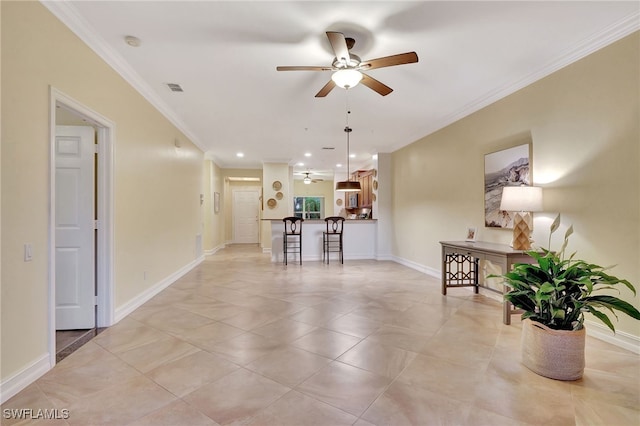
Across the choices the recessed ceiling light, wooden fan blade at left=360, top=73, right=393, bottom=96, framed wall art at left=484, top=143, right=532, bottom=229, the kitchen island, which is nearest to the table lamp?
framed wall art at left=484, top=143, right=532, bottom=229

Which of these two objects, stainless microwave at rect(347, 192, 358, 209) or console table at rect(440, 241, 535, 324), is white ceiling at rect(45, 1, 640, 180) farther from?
stainless microwave at rect(347, 192, 358, 209)

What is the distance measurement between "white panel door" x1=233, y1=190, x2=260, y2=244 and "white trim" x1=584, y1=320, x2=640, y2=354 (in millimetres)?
9527

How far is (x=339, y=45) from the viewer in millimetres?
2391

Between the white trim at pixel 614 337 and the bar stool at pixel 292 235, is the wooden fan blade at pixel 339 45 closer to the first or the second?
the white trim at pixel 614 337

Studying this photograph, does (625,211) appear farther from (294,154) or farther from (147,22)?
(294,154)

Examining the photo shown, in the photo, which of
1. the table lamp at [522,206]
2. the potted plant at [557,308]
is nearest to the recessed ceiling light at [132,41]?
the potted plant at [557,308]

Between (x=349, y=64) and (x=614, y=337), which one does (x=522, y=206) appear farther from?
(x=349, y=64)

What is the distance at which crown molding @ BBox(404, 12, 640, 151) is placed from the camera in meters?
2.43

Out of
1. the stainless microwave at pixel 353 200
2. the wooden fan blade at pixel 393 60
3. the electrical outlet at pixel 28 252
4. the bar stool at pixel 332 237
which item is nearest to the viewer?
the electrical outlet at pixel 28 252

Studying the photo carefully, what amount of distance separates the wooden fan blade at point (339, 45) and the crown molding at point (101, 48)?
6.57 ft

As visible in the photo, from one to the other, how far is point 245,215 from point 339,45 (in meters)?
9.07

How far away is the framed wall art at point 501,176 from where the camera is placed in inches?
135

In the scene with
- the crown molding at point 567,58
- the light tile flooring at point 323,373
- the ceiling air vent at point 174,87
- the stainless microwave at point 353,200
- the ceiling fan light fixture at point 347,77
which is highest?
the ceiling air vent at point 174,87

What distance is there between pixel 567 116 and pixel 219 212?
850 centimetres
